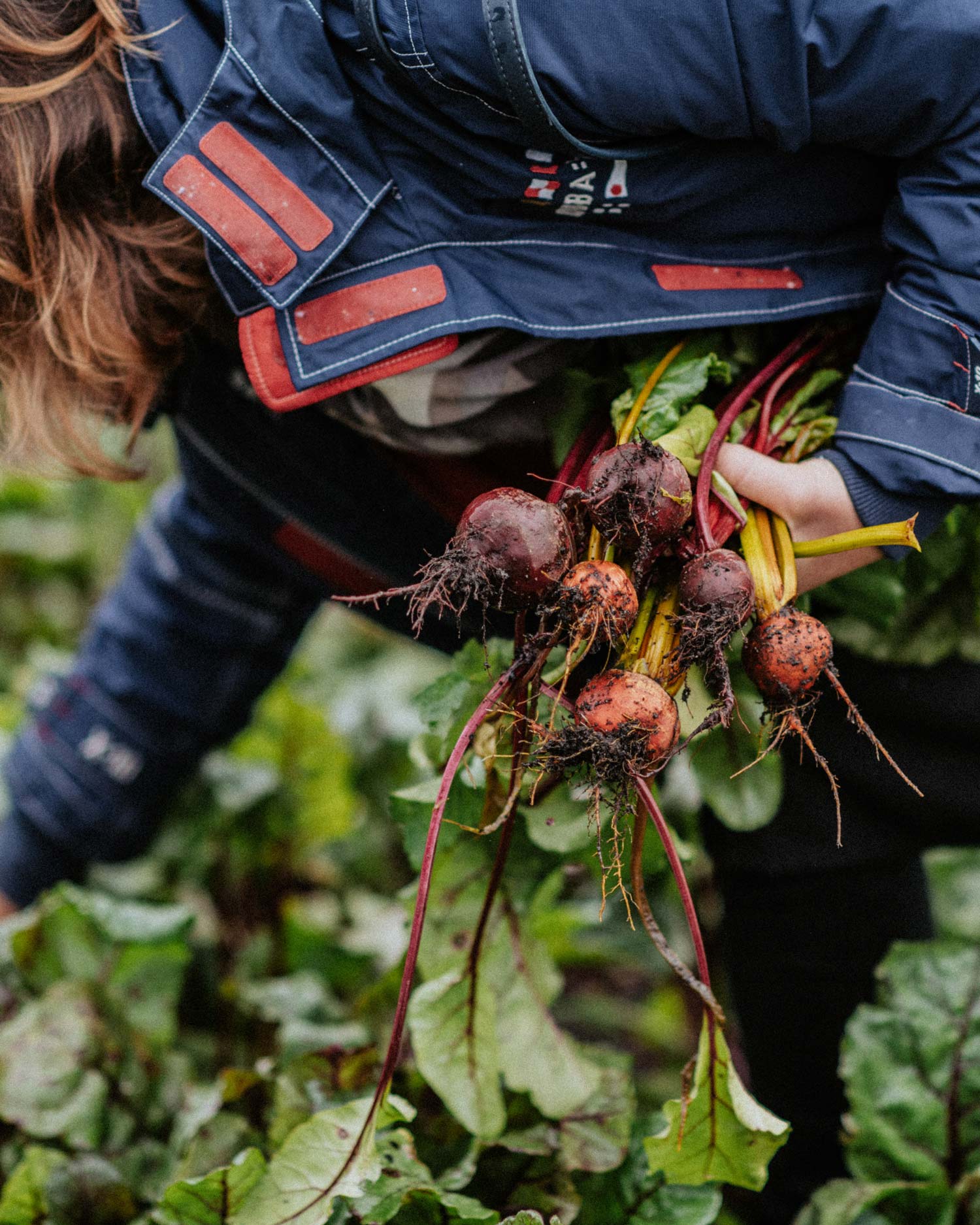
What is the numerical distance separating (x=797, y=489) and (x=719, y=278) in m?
0.24

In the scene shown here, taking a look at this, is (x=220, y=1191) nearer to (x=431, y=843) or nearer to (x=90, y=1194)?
(x=90, y=1194)

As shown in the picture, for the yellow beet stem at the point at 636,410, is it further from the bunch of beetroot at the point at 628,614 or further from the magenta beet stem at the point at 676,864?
the magenta beet stem at the point at 676,864

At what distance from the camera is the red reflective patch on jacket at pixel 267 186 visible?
3.02 ft

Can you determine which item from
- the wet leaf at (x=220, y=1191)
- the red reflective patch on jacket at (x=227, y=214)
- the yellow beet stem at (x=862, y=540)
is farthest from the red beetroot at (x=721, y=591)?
the wet leaf at (x=220, y=1191)

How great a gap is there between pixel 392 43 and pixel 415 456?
1.53 feet

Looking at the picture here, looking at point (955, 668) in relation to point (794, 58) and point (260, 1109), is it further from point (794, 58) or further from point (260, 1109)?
point (260, 1109)

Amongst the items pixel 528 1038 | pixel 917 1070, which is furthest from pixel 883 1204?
pixel 528 1038

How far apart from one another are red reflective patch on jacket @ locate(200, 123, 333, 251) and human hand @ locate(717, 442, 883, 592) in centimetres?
A: 42

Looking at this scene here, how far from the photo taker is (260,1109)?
4.33ft

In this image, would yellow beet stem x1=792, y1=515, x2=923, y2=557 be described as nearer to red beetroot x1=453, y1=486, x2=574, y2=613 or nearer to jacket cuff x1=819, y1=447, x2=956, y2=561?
jacket cuff x1=819, y1=447, x2=956, y2=561

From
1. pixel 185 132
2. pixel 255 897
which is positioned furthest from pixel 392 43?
pixel 255 897

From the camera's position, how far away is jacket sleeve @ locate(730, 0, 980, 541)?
0.84 metres

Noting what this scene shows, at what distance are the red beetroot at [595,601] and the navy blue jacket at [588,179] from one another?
0.84 feet

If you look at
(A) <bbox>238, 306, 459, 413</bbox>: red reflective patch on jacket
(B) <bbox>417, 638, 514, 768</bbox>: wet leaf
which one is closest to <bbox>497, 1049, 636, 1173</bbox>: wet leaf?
(B) <bbox>417, 638, 514, 768</bbox>: wet leaf
